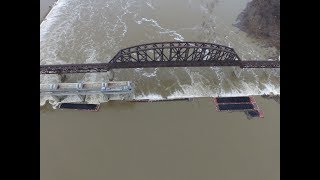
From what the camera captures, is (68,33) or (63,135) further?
(68,33)

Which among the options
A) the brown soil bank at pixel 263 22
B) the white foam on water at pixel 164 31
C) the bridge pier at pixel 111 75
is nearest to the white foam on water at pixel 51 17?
the white foam on water at pixel 164 31

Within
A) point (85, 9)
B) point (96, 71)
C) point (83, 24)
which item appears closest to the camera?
point (96, 71)

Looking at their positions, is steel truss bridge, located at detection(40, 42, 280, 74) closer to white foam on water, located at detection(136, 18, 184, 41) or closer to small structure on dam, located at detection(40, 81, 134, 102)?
small structure on dam, located at detection(40, 81, 134, 102)

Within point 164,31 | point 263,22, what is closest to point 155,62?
point 164,31

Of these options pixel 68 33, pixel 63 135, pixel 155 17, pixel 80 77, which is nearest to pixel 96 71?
pixel 80 77

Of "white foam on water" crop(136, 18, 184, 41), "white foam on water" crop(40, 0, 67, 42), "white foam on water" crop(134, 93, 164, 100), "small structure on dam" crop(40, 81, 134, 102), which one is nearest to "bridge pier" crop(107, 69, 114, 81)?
"small structure on dam" crop(40, 81, 134, 102)

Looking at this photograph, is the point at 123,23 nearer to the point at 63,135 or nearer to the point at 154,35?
the point at 154,35

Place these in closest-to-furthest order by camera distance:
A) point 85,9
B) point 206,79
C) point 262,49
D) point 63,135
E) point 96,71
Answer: point 63,135
point 96,71
point 206,79
point 262,49
point 85,9
